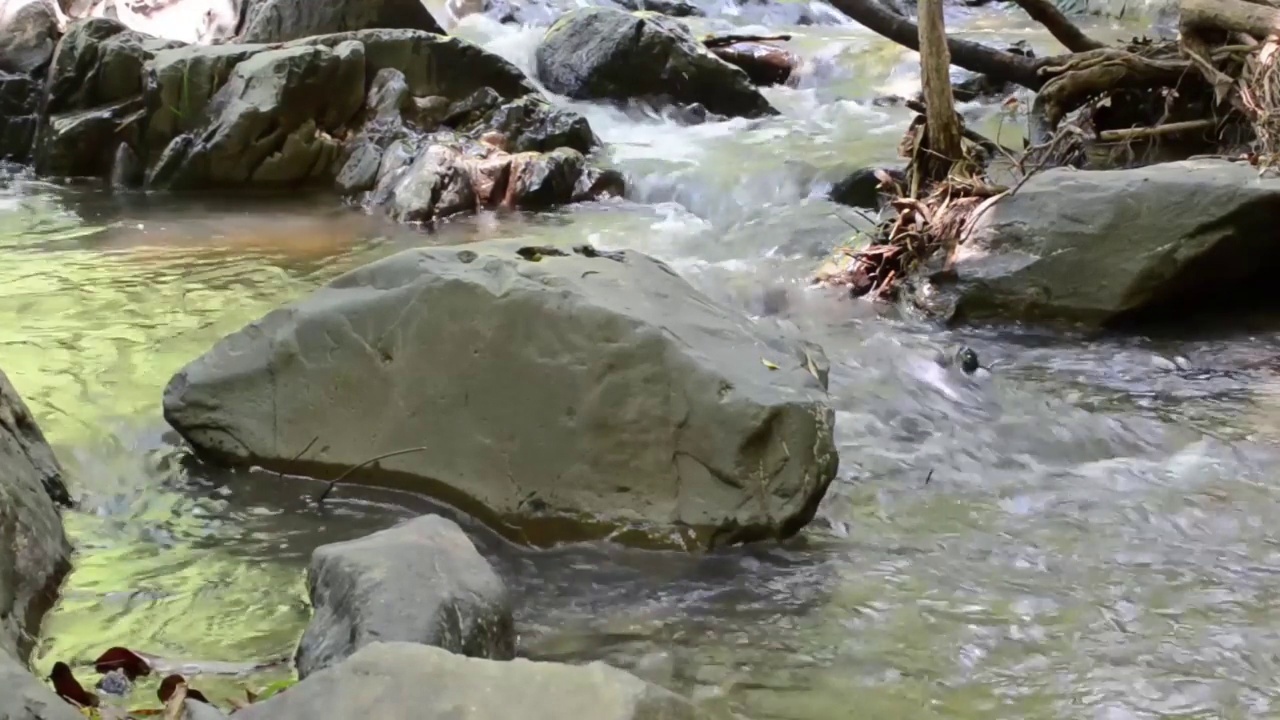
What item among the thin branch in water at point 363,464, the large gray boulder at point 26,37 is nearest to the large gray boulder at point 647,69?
the large gray boulder at point 26,37

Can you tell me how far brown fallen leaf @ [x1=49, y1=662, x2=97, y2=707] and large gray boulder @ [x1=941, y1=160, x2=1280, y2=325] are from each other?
4.84 meters

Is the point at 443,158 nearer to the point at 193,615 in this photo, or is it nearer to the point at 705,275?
the point at 705,275

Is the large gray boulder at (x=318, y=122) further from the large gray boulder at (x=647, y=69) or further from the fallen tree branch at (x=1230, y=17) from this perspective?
the fallen tree branch at (x=1230, y=17)

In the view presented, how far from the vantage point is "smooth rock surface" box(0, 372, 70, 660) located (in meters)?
2.87

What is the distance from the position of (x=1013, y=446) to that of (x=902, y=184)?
3494mm

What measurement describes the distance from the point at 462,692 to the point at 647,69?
1113 cm

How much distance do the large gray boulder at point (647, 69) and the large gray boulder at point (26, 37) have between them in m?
5.12

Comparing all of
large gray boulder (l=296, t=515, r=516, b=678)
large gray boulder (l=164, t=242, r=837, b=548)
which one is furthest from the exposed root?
large gray boulder (l=296, t=515, r=516, b=678)

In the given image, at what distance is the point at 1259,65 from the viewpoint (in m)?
6.85

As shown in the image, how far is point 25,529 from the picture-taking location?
3.12m

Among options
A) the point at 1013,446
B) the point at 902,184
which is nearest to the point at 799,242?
the point at 902,184

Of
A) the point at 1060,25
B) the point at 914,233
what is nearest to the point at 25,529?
the point at 914,233

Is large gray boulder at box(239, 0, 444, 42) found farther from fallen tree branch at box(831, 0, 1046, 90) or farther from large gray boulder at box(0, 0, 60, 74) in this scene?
fallen tree branch at box(831, 0, 1046, 90)

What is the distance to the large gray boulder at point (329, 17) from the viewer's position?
11797 millimetres
